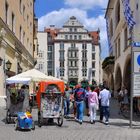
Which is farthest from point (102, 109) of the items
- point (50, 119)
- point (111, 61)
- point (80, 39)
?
point (80, 39)

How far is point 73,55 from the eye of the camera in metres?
117

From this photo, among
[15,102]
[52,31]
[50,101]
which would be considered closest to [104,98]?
[50,101]

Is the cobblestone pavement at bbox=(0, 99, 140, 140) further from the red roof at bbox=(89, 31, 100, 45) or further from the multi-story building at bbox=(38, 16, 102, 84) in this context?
the red roof at bbox=(89, 31, 100, 45)

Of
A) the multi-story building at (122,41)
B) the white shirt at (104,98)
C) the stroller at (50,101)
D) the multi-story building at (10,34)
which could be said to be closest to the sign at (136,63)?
the white shirt at (104,98)

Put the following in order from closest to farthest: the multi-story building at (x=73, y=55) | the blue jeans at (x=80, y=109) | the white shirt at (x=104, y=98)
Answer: the blue jeans at (x=80, y=109) < the white shirt at (x=104, y=98) < the multi-story building at (x=73, y=55)

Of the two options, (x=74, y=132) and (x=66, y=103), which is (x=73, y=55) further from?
(x=74, y=132)

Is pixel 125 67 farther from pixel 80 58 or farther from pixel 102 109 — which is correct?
pixel 80 58

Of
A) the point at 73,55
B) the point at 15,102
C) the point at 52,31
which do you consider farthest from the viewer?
the point at 52,31

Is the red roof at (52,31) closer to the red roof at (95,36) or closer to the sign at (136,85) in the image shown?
the red roof at (95,36)

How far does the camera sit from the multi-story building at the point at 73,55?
114m

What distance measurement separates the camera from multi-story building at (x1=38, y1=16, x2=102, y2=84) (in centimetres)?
11400

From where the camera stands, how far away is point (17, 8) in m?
38.6

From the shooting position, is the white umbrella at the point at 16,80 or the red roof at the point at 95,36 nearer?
the white umbrella at the point at 16,80

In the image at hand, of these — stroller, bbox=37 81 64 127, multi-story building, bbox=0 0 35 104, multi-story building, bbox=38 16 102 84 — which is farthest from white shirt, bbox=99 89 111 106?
multi-story building, bbox=38 16 102 84
